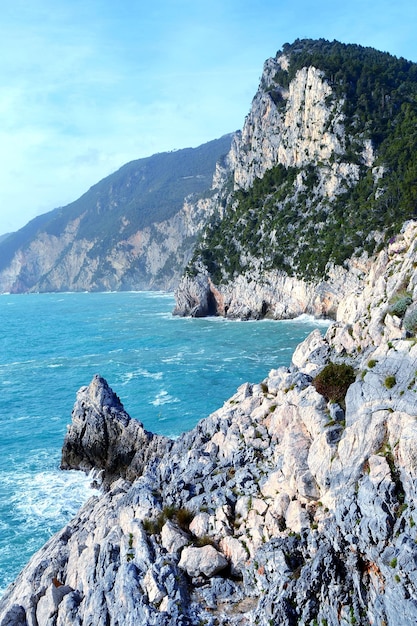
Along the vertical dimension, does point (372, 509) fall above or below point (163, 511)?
above

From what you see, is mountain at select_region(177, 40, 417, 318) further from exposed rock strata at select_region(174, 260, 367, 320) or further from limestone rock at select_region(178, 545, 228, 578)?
limestone rock at select_region(178, 545, 228, 578)

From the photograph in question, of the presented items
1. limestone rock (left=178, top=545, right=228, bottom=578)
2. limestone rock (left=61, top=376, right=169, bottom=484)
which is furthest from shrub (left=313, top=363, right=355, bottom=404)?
limestone rock (left=61, top=376, right=169, bottom=484)

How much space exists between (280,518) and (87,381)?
1560 inches

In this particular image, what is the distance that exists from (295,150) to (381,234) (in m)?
35.4

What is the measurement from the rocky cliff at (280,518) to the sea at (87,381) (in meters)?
8.13

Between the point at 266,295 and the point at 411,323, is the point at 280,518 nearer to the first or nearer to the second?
the point at 411,323

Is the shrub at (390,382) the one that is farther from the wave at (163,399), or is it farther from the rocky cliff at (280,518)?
the wave at (163,399)

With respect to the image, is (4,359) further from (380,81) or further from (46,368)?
(380,81)

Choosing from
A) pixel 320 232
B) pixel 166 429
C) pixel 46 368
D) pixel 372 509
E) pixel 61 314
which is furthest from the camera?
pixel 61 314

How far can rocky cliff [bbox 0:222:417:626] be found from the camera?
1032 cm

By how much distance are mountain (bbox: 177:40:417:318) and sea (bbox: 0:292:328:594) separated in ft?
27.7

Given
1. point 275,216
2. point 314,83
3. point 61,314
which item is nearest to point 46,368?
point 275,216

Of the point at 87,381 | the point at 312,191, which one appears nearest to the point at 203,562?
the point at 87,381

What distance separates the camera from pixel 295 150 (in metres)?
99.0
